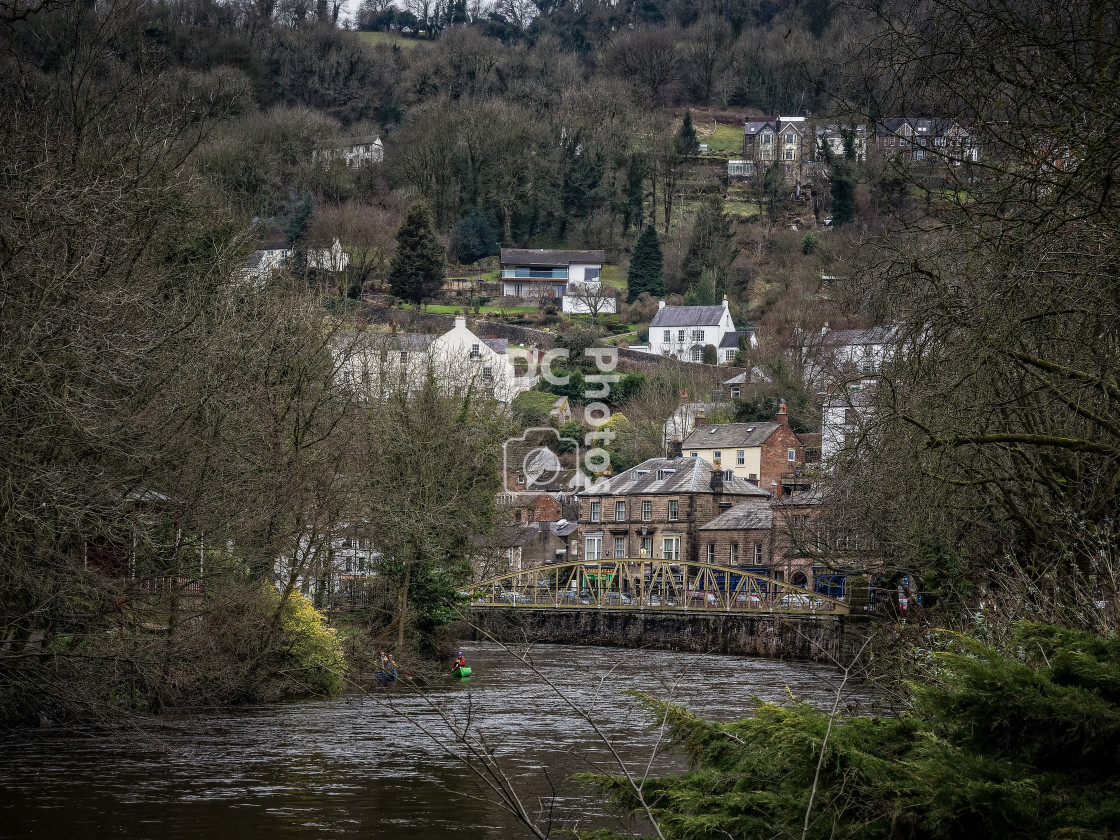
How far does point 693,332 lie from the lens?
298ft

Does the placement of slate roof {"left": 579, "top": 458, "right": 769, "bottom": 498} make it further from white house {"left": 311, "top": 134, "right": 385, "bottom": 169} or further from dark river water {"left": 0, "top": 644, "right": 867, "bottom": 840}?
white house {"left": 311, "top": 134, "right": 385, "bottom": 169}

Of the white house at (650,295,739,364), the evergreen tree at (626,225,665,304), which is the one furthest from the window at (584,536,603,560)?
the evergreen tree at (626,225,665,304)

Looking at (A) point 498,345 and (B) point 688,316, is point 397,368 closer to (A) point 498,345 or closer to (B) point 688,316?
(A) point 498,345

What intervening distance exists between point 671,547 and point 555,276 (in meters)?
49.2

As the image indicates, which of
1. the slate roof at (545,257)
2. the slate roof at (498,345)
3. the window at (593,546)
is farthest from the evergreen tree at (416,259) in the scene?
the window at (593,546)

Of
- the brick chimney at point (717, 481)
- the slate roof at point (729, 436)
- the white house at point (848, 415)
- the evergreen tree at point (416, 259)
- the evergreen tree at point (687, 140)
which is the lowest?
the white house at point (848, 415)

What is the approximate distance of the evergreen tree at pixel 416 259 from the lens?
92.7m

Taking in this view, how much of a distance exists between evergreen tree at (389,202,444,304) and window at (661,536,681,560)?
4243 centimetres

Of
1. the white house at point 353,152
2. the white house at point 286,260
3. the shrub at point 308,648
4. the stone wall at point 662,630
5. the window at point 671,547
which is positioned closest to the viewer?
the shrub at point 308,648

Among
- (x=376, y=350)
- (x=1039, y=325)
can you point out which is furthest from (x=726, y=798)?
(x=376, y=350)

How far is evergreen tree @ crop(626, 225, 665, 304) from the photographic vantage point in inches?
3942

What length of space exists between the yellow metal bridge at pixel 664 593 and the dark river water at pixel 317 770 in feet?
53.1

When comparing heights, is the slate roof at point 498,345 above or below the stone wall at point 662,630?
above

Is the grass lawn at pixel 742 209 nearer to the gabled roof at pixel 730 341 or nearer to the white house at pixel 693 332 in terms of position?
the white house at pixel 693 332
